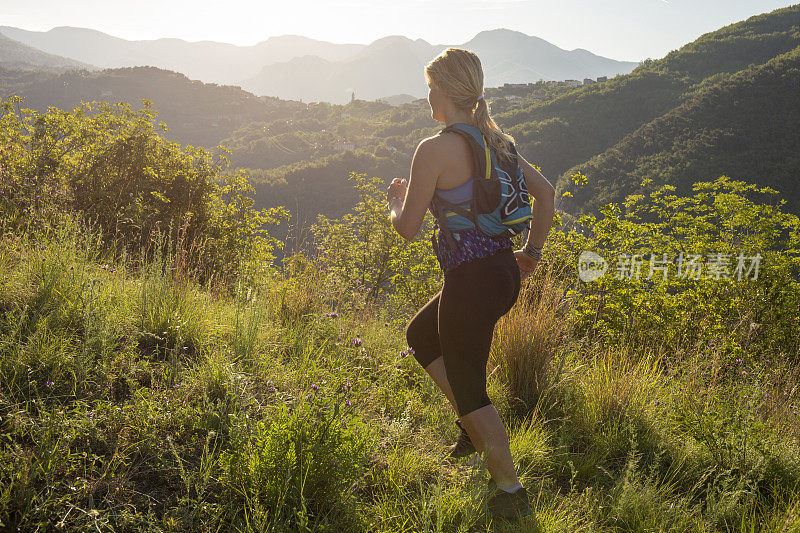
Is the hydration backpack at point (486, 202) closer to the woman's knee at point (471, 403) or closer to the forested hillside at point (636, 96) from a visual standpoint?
the woman's knee at point (471, 403)

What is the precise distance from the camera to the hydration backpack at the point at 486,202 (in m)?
1.69

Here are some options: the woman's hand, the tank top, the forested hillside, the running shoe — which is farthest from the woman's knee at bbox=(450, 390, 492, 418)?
the forested hillside

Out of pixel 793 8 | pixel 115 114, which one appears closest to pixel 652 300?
pixel 115 114

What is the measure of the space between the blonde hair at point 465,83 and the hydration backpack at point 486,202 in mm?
45

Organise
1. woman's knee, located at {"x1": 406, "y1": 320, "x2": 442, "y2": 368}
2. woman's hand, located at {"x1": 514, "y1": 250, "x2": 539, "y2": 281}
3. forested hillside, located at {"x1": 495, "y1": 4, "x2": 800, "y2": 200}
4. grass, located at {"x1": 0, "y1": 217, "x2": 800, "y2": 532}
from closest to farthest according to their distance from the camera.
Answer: grass, located at {"x1": 0, "y1": 217, "x2": 800, "y2": 532}
woman's knee, located at {"x1": 406, "y1": 320, "x2": 442, "y2": 368}
woman's hand, located at {"x1": 514, "y1": 250, "x2": 539, "y2": 281}
forested hillside, located at {"x1": 495, "y1": 4, "x2": 800, "y2": 200}

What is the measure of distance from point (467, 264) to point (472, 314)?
0.63 ft

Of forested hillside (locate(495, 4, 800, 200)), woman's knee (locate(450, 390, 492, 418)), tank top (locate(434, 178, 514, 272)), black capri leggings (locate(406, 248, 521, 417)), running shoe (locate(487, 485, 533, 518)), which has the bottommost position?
running shoe (locate(487, 485, 533, 518))

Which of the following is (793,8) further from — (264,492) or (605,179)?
(264,492)

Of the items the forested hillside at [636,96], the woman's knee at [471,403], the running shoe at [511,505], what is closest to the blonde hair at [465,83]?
the woman's knee at [471,403]

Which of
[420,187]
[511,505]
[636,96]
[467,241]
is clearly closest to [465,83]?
[420,187]

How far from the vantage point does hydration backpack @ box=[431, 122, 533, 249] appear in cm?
169

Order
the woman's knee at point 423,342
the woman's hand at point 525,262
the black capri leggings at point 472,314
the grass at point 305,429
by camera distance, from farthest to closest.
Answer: the woman's hand at point 525,262
the woman's knee at point 423,342
the black capri leggings at point 472,314
the grass at point 305,429

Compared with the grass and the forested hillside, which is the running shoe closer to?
the grass

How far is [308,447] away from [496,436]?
730 mm
